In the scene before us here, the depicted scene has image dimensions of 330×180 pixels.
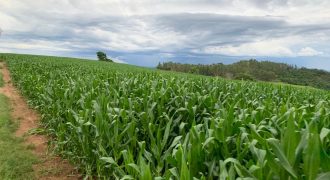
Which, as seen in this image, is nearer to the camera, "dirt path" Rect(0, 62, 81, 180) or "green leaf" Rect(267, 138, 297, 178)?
"green leaf" Rect(267, 138, 297, 178)

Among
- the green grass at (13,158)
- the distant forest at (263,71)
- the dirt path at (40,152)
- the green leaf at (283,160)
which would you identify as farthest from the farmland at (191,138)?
the distant forest at (263,71)

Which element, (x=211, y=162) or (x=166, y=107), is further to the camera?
(x=166, y=107)

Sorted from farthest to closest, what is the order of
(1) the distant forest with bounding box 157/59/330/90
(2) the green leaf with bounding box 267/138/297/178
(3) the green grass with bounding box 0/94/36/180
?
(1) the distant forest with bounding box 157/59/330/90 < (3) the green grass with bounding box 0/94/36/180 < (2) the green leaf with bounding box 267/138/297/178

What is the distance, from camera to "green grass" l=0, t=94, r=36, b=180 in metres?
5.86

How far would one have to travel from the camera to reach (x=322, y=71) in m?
95.1

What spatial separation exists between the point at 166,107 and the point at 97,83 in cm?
334

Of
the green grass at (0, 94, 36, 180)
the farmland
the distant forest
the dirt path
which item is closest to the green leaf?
the farmland

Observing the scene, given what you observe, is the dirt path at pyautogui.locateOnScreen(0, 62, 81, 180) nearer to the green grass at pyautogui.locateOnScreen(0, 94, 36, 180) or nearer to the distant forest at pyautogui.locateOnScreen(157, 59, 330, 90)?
the green grass at pyautogui.locateOnScreen(0, 94, 36, 180)

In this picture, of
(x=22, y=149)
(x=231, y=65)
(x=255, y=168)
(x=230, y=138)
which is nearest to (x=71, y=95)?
(x=22, y=149)

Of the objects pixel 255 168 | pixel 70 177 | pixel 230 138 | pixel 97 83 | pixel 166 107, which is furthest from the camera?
pixel 97 83

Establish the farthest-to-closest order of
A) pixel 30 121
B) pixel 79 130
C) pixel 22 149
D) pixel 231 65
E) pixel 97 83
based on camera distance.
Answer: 1. pixel 231 65
2. pixel 30 121
3. pixel 97 83
4. pixel 22 149
5. pixel 79 130

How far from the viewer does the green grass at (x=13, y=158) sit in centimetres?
586

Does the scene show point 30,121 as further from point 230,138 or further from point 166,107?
point 230,138

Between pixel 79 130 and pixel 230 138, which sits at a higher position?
pixel 230 138
